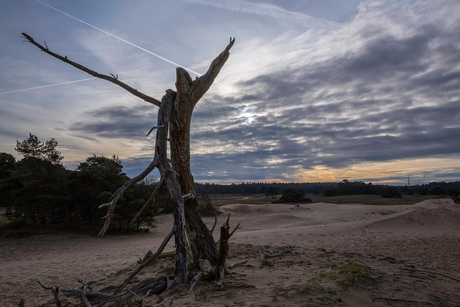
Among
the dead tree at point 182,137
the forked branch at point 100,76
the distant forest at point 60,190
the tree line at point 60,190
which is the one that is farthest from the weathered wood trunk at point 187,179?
the tree line at point 60,190

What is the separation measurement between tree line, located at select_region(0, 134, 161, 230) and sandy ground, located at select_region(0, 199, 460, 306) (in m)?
1.69

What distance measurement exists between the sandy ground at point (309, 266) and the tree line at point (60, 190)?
169cm

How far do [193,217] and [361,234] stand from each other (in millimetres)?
7657

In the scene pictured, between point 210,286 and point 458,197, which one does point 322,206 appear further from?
point 210,286

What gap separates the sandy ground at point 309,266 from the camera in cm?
426

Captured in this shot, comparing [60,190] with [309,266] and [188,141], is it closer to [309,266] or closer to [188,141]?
[188,141]

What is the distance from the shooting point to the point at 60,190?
15195 mm

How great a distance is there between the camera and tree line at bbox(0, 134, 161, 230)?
14711mm

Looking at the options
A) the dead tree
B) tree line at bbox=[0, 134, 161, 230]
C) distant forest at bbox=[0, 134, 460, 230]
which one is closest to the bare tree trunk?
the dead tree

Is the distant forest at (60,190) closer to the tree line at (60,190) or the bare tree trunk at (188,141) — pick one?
the tree line at (60,190)

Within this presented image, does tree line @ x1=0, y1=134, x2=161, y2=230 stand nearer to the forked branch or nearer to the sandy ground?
the sandy ground

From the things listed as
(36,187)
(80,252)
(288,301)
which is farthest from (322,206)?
(288,301)

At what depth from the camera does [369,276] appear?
196 inches

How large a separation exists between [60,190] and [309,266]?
13.9 m
